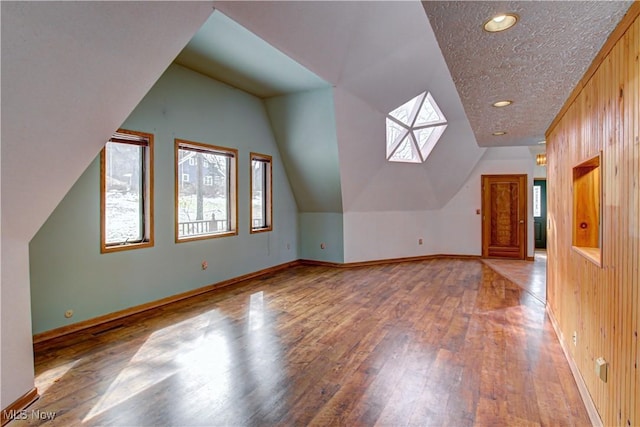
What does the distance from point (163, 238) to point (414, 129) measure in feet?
16.1

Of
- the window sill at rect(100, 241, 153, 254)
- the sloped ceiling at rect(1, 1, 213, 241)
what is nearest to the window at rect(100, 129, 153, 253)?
the window sill at rect(100, 241, 153, 254)

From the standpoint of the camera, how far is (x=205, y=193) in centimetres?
497

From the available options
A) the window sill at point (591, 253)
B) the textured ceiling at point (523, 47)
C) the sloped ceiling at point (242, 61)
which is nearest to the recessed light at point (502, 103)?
the textured ceiling at point (523, 47)

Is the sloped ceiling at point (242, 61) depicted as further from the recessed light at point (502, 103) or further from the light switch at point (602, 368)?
the light switch at point (602, 368)

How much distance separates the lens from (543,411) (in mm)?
2078

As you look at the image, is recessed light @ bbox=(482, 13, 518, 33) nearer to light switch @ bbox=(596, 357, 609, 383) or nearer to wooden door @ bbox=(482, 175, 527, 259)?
light switch @ bbox=(596, 357, 609, 383)

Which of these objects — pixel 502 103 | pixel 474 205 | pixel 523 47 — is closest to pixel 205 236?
pixel 502 103

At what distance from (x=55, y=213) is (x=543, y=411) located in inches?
167

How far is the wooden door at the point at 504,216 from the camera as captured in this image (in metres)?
7.40

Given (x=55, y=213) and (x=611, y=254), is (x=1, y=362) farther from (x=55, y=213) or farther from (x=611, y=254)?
(x=611, y=254)

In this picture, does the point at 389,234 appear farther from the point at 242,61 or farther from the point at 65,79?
the point at 65,79

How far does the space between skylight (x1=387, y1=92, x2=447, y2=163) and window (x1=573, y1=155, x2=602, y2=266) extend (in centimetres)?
370

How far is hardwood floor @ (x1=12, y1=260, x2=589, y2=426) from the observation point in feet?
6.75

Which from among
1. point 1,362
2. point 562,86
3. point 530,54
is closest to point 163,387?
point 1,362
